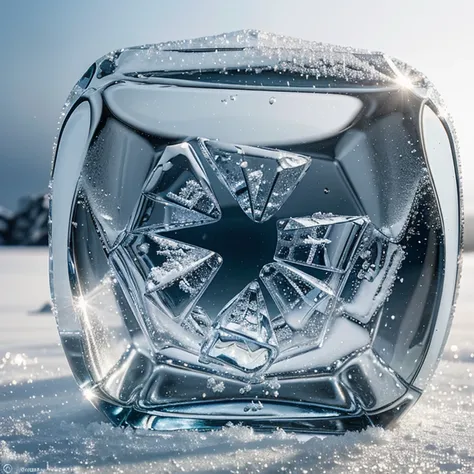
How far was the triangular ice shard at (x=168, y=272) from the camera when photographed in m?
0.53

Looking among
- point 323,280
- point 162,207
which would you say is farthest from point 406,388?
point 162,207

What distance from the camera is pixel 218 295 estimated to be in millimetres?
527

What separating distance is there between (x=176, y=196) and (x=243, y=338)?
12cm

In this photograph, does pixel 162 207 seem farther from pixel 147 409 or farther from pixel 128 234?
pixel 147 409

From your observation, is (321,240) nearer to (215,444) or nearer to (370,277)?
(370,277)

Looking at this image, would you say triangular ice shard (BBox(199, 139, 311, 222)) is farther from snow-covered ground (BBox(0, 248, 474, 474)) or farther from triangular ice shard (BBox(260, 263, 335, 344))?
snow-covered ground (BBox(0, 248, 474, 474))

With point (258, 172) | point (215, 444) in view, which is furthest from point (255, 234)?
point (215, 444)

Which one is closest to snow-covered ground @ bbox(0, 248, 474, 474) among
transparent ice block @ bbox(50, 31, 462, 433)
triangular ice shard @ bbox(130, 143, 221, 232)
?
transparent ice block @ bbox(50, 31, 462, 433)

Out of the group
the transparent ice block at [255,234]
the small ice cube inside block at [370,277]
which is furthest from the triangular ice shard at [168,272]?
the small ice cube inside block at [370,277]

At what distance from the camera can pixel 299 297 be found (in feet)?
1.76

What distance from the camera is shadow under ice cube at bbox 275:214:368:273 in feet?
1.71

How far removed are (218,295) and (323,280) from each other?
0.26ft

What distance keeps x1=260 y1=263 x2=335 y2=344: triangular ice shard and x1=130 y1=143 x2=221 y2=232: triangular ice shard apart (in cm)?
6

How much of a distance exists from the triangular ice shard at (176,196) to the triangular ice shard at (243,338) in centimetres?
7
